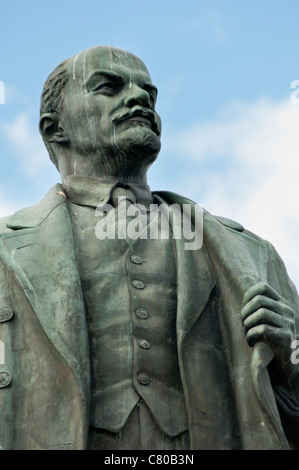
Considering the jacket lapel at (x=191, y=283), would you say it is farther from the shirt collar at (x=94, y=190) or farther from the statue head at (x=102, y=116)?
the statue head at (x=102, y=116)

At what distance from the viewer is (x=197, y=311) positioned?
12828 millimetres

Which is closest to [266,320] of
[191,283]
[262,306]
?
[262,306]

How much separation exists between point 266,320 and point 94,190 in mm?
2924

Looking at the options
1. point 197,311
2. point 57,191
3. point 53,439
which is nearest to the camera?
point 53,439

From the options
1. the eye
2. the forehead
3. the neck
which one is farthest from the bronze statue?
the forehead

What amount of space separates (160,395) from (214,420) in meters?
0.58

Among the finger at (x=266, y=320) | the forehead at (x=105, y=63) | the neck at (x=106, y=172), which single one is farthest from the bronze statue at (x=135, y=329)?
the forehead at (x=105, y=63)

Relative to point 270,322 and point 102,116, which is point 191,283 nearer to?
point 270,322

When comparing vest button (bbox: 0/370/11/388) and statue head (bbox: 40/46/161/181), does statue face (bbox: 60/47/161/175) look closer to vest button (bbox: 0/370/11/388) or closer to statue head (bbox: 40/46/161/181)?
statue head (bbox: 40/46/161/181)

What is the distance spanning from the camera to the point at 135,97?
1423 centimetres

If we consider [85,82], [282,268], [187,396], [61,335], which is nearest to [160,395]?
[187,396]

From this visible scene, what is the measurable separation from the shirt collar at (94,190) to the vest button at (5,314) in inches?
73.3

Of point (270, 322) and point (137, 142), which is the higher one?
point (137, 142)

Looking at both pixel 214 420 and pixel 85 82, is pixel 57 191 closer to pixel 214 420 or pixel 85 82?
pixel 85 82
